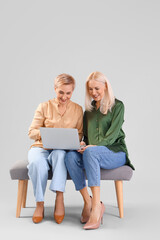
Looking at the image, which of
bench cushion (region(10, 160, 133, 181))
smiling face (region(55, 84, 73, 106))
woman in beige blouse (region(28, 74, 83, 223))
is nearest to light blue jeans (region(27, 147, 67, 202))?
woman in beige blouse (region(28, 74, 83, 223))

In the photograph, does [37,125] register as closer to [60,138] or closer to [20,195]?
[60,138]

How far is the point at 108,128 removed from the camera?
4.28m

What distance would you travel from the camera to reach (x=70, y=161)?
4.00 meters

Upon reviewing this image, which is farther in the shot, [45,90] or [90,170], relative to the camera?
[45,90]

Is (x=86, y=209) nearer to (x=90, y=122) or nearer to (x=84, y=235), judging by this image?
(x=84, y=235)

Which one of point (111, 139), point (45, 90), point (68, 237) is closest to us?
point (68, 237)

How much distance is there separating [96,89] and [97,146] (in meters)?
0.52

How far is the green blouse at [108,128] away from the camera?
418 centimetres

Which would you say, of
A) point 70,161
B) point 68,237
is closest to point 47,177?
point 70,161

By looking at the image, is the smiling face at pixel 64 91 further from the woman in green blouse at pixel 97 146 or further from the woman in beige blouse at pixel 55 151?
the woman in green blouse at pixel 97 146

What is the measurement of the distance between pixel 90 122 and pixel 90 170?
1.88 feet

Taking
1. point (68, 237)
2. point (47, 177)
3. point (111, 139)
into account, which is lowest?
point (68, 237)

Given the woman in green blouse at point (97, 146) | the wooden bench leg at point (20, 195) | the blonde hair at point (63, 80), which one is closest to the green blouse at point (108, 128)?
the woman in green blouse at point (97, 146)

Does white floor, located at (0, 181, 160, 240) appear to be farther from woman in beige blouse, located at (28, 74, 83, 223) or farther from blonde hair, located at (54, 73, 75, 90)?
blonde hair, located at (54, 73, 75, 90)
